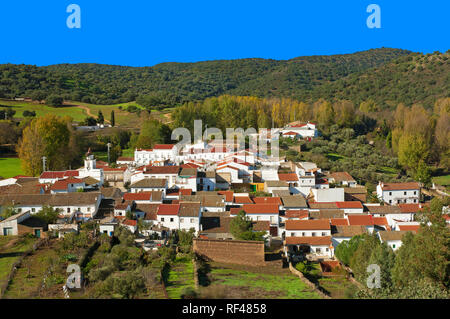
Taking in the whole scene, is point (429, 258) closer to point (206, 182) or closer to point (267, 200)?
point (267, 200)

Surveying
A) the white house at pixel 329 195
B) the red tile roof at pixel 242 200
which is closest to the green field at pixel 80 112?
the red tile roof at pixel 242 200

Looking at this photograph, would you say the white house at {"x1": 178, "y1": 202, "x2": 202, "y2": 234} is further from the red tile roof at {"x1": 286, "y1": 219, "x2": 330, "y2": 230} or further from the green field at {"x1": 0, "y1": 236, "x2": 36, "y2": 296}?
the green field at {"x1": 0, "y1": 236, "x2": 36, "y2": 296}

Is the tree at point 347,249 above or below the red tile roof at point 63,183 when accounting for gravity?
below

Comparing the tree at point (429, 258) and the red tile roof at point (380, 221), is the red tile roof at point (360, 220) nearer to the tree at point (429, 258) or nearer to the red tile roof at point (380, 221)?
the red tile roof at point (380, 221)
